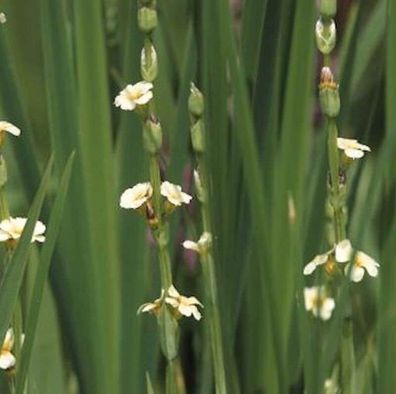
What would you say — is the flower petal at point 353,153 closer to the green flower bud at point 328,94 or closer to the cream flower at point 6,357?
the green flower bud at point 328,94

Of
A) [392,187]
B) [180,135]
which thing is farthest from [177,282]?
[392,187]

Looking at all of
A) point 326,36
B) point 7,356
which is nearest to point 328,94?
point 326,36

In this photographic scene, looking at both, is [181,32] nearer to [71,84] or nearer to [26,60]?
Result: [26,60]

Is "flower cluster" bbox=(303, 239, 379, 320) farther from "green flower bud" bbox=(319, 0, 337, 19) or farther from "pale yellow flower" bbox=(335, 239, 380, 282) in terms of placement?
"green flower bud" bbox=(319, 0, 337, 19)

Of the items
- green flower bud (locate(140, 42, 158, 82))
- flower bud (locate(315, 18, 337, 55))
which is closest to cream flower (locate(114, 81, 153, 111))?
green flower bud (locate(140, 42, 158, 82))

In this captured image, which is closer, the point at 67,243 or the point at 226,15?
the point at 226,15

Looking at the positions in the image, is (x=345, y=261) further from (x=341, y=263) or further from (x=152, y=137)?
(x=152, y=137)
